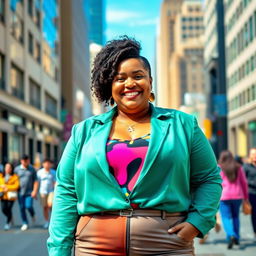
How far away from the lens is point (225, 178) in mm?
8852

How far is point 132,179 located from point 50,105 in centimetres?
4807

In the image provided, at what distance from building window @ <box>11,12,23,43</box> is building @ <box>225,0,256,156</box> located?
20.0 meters

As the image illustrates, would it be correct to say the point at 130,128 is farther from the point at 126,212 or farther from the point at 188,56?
the point at 188,56

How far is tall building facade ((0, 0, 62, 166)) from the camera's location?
30684 mm

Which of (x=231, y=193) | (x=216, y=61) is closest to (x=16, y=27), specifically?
(x=231, y=193)

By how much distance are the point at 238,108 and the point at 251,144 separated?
595cm

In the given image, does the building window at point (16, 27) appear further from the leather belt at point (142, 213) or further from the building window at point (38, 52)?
the leather belt at point (142, 213)

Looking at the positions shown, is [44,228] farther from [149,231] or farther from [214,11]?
[214,11]

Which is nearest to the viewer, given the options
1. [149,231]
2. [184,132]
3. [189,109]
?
[149,231]

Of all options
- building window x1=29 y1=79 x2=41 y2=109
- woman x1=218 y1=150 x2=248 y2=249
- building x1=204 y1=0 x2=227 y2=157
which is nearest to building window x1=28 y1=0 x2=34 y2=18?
building window x1=29 y1=79 x2=41 y2=109

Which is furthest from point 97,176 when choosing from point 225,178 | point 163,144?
point 225,178

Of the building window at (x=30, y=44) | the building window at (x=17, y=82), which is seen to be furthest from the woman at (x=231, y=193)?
the building window at (x=30, y=44)

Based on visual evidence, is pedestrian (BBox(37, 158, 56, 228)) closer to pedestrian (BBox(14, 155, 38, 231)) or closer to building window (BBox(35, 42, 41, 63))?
pedestrian (BBox(14, 155, 38, 231))

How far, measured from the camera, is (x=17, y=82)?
34406 mm
